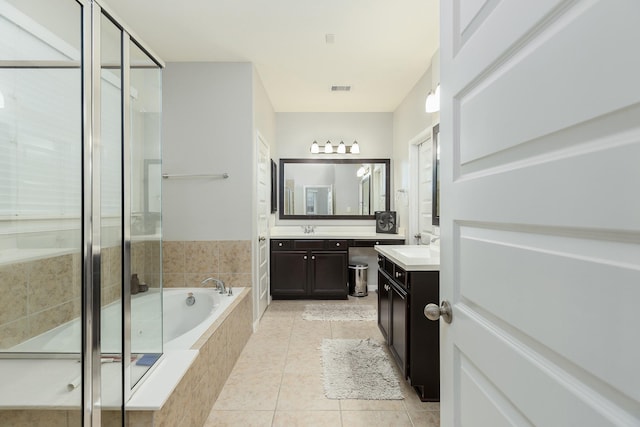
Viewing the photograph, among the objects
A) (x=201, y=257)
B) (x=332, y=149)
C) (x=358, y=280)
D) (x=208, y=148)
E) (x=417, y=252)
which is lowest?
(x=358, y=280)

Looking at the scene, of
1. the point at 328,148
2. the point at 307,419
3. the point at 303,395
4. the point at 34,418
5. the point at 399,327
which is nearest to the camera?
the point at 34,418

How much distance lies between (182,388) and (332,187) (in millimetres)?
3550

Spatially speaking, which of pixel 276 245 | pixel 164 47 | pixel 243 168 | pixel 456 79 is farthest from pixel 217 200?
pixel 456 79

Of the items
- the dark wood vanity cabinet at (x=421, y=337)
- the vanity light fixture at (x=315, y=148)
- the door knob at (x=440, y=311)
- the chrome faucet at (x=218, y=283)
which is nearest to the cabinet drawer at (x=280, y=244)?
the chrome faucet at (x=218, y=283)

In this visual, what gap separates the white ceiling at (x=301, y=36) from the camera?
91.0 inches

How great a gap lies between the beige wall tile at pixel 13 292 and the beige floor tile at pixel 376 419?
1.61m

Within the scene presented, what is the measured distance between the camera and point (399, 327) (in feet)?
7.13

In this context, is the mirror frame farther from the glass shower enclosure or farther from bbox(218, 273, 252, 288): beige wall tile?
the glass shower enclosure

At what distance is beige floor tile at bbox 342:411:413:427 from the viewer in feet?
5.85

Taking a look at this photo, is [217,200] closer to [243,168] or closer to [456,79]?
[243,168]

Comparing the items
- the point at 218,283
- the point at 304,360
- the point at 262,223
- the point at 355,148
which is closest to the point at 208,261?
the point at 218,283

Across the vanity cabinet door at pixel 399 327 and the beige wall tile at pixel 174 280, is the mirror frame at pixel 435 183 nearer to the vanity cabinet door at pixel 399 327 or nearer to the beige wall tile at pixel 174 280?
the vanity cabinet door at pixel 399 327

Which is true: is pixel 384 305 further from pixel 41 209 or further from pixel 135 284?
pixel 41 209

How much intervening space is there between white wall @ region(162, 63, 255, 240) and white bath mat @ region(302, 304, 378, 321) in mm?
1198
